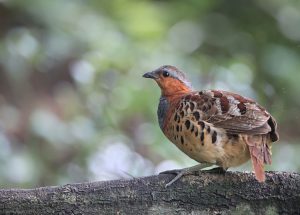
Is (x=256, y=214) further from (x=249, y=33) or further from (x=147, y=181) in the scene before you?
(x=249, y=33)

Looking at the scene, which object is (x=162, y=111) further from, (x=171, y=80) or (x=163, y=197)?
(x=163, y=197)

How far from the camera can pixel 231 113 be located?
3.73 meters

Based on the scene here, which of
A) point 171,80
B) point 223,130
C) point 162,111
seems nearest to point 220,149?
point 223,130

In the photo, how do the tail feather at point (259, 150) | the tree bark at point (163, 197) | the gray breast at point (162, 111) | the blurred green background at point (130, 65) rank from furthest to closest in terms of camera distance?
the blurred green background at point (130, 65)
the gray breast at point (162, 111)
the tail feather at point (259, 150)
the tree bark at point (163, 197)

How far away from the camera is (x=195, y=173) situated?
3375 millimetres

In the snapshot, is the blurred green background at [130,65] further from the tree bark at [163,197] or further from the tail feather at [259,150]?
the tree bark at [163,197]

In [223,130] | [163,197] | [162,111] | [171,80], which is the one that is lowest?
[163,197]

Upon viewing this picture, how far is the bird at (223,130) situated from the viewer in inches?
143

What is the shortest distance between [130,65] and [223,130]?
63.2 inches

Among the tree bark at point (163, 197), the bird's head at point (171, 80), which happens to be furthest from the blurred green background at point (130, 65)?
the tree bark at point (163, 197)

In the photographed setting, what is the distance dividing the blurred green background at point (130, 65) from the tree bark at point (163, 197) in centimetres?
164

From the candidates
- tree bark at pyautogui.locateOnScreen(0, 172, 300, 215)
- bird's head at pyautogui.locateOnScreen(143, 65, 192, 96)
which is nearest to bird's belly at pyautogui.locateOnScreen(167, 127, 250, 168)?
tree bark at pyautogui.locateOnScreen(0, 172, 300, 215)

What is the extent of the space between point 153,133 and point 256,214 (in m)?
2.33

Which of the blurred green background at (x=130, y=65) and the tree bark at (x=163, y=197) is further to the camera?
the blurred green background at (x=130, y=65)
